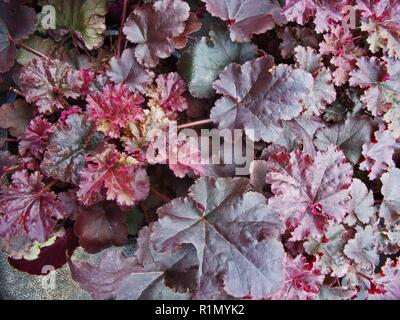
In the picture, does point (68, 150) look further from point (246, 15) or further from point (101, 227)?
point (246, 15)

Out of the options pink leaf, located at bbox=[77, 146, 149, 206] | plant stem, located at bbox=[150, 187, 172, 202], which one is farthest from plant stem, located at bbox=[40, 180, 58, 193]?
plant stem, located at bbox=[150, 187, 172, 202]

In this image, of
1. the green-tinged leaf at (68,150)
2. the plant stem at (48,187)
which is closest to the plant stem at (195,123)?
the green-tinged leaf at (68,150)

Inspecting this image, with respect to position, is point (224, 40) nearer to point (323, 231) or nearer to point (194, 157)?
point (194, 157)

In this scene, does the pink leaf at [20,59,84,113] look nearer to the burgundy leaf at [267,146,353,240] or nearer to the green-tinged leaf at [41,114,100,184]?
the green-tinged leaf at [41,114,100,184]

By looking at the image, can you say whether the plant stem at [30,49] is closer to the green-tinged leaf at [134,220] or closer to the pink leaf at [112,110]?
the pink leaf at [112,110]

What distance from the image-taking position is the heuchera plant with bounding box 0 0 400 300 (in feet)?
3.37

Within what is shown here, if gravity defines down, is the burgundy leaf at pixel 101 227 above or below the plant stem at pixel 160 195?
below

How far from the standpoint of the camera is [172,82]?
114 cm

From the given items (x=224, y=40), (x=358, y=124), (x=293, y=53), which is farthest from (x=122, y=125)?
(x=358, y=124)

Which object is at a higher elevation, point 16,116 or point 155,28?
point 155,28

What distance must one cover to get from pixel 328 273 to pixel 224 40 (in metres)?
0.62

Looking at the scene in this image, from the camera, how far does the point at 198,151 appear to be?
3.53 feet

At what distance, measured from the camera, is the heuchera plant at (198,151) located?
1027 millimetres

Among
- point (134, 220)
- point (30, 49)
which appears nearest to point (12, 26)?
point (30, 49)
